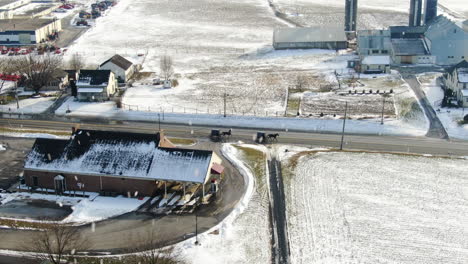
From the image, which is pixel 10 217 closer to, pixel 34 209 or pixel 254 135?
pixel 34 209

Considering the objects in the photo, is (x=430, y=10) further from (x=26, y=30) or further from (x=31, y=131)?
(x=26, y=30)

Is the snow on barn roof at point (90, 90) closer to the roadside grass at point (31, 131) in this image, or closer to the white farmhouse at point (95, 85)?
the white farmhouse at point (95, 85)

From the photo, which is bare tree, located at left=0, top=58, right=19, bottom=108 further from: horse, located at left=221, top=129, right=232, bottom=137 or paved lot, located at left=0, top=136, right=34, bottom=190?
horse, located at left=221, top=129, right=232, bottom=137

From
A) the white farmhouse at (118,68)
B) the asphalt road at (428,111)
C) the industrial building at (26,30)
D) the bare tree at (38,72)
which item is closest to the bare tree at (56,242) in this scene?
the bare tree at (38,72)

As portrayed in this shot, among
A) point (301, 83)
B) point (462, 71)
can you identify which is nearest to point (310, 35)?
point (301, 83)

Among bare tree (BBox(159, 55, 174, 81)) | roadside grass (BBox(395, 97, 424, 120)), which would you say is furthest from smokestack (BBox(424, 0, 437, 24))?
bare tree (BBox(159, 55, 174, 81))

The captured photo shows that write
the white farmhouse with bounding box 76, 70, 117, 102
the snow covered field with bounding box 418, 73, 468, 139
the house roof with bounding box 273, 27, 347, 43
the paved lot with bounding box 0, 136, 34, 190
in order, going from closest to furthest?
the paved lot with bounding box 0, 136, 34, 190 → the snow covered field with bounding box 418, 73, 468, 139 → the white farmhouse with bounding box 76, 70, 117, 102 → the house roof with bounding box 273, 27, 347, 43
